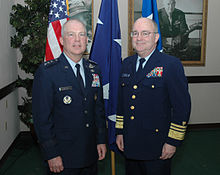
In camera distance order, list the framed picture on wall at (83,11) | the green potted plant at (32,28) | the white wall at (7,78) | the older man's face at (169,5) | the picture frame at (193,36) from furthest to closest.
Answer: the picture frame at (193,36) < the older man's face at (169,5) < the framed picture on wall at (83,11) < the green potted plant at (32,28) < the white wall at (7,78)

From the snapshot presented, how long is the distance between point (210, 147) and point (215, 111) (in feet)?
3.94

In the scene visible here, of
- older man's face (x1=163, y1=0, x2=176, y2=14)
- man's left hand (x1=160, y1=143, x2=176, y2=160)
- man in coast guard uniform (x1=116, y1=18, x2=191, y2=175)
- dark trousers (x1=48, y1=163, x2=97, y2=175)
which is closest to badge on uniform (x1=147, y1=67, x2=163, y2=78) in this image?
man in coast guard uniform (x1=116, y1=18, x2=191, y2=175)

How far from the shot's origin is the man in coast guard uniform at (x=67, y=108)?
1614 mm

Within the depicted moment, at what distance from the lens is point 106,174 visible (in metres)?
3.12

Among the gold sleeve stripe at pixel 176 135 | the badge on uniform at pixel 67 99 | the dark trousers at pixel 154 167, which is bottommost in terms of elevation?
the dark trousers at pixel 154 167

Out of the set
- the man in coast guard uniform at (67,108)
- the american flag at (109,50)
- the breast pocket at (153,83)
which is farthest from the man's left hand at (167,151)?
the american flag at (109,50)

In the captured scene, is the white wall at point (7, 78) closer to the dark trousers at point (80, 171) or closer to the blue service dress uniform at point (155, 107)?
the dark trousers at point (80, 171)

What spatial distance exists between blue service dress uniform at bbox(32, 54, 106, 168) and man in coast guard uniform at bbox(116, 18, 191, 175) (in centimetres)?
29

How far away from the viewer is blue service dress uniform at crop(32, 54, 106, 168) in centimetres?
161

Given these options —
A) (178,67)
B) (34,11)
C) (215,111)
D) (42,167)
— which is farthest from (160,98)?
(215,111)

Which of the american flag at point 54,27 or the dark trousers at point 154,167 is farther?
the american flag at point 54,27

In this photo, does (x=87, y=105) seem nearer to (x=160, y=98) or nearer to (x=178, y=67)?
(x=160, y=98)

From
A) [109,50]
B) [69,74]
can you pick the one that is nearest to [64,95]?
[69,74]

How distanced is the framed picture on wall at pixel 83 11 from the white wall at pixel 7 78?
999 millimetres
